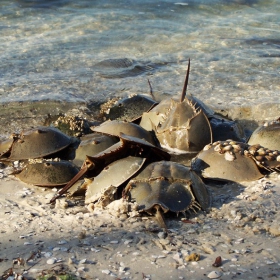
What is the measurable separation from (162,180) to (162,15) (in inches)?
283

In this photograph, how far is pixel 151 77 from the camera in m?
6.35

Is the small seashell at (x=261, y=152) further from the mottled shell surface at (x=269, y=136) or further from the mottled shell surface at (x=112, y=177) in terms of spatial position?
the mottled shell surface at (x=112, y=177)

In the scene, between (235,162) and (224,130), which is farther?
(224,130)

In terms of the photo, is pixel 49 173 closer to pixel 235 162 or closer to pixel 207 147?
pixel 207 147

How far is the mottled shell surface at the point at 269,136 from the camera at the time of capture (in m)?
3.64

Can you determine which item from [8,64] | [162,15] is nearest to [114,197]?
[8,64]

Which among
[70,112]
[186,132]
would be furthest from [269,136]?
[70,112]

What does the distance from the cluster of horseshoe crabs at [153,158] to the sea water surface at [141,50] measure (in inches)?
64.6

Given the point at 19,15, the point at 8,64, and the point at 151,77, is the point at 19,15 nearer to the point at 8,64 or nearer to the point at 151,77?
the point at 8,64

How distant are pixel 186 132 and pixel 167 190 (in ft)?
3.11

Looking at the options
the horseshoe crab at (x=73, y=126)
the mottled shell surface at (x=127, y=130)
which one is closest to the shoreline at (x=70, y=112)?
the horseshoe crab at (x=73, y=126)

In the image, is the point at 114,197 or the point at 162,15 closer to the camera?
the point at 114,197

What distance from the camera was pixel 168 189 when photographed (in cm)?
274

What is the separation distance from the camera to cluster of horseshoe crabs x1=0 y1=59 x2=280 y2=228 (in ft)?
9.18
